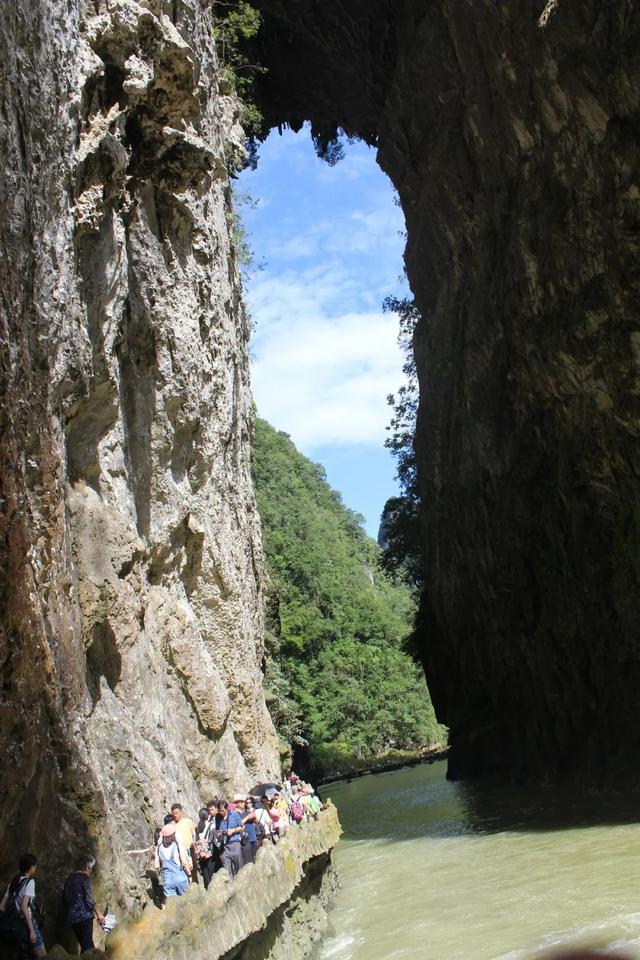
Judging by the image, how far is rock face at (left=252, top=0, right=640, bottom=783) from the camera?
18.2m

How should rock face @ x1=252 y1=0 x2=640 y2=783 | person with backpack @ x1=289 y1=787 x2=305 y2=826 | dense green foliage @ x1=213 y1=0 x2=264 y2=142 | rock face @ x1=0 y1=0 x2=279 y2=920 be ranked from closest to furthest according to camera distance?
rock face @ x1=0 y1=0 x2=279 y2=920, person with backpack @ x1=289 y1=787 x2=305 y2=826, rock face @ x1=252 y1=0 x2=640 y2=783, dense green foliage @ x1=213 y1=0 x2=264 y2=142

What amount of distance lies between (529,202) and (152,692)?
14119mm

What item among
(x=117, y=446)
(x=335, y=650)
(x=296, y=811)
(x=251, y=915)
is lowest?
(x=251, y=915)

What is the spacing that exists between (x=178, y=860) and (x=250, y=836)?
2.36 metres

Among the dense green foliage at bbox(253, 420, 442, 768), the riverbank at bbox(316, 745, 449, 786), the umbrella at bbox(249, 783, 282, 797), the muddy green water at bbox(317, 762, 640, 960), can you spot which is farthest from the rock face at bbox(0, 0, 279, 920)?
the dense green foliage at bbox(253, 420, 442, 768)

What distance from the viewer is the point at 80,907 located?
6.86 m

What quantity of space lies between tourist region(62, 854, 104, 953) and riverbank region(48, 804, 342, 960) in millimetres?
565

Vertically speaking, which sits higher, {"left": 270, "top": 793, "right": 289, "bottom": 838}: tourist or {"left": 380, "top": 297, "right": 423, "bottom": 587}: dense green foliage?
{"left": 380, "top": 297, "right": 423, "bottom": 587}: dense green foliage

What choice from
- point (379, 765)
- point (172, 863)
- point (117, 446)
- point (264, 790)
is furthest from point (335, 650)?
point (172, 863)

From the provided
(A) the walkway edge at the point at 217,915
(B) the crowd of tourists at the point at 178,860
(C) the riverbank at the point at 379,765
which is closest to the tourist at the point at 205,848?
(B) the crowd of tourists at the point at 178,860

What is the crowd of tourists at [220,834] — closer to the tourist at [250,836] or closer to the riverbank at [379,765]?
the tourist at [250,836]

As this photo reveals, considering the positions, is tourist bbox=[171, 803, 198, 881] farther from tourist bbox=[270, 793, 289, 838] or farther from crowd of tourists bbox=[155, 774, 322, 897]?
tourist bbox=[270, 793, 289, 838]

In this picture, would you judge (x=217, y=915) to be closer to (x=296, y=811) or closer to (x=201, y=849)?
(x=201, y=849)

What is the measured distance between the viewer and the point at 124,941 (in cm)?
615
